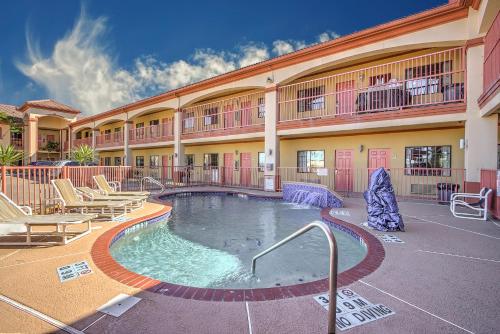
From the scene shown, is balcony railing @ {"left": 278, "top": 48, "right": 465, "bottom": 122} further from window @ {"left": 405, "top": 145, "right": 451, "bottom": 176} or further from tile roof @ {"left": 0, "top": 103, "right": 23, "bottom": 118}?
tile roof @ {"left": 0, "top": 103, "right": 23, "bottom": 118}

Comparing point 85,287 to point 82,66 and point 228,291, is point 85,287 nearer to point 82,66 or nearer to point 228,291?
point 228,291

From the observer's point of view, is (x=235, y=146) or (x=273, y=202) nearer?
(x=273, y=202)

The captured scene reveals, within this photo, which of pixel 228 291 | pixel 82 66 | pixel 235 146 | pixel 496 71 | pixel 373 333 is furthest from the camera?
Result: pixel 82 66

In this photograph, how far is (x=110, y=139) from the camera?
29562 millimetres

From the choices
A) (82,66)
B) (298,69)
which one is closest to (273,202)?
(298,69)

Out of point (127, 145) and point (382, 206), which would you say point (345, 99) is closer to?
point (382, 206)

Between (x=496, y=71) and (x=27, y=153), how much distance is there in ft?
142

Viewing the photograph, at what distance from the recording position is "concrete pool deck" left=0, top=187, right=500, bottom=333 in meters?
2.40

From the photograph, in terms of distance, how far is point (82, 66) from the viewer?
84.1ft

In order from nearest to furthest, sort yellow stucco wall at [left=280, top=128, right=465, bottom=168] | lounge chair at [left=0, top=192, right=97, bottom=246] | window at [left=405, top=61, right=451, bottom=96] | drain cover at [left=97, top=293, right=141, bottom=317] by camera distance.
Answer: drain cover at [left=97, top=293, right=141, bottom=317]
lounge chair at [left=0, top=192, right=97, bottom=246]
window at [left=405, top=61, right=451, bottom=96]
yellow stucco wall at [left=280, top=128, right=465, bottom=168]

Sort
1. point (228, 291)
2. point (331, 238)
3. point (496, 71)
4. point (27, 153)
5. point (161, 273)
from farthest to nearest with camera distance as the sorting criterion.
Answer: point (27, 153) → point (496, 71) → point (161, 273) → point (228, 291) → point (331, 238)

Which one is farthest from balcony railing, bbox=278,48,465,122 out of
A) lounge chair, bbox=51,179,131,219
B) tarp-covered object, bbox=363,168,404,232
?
lounge chair, bbox=51,179,131,219

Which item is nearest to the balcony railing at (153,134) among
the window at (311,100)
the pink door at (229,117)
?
the pink door at (229,117)

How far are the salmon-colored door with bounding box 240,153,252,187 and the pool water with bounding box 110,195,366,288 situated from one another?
8982mm
